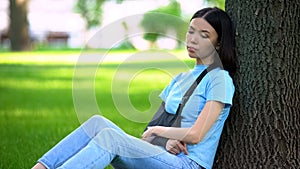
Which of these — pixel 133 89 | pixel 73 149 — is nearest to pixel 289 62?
pixel 73 149

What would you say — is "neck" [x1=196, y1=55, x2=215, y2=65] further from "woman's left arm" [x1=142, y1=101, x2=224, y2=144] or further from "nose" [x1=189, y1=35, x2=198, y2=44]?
"woman's left arm" [x1=142, y1=101, x2=224, y2=144]

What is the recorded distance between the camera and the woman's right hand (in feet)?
11.4

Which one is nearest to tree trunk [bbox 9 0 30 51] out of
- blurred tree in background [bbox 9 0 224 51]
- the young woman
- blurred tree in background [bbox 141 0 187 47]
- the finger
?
blurred tree in background [bbox 9 0 224 51]

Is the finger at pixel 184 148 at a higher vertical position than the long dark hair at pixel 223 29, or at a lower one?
lower

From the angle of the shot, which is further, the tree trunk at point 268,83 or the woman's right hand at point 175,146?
the tree trunk at point 268,83

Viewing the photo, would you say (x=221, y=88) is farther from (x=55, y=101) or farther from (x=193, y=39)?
(x=55, y=101)

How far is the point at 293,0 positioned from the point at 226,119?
2.46 feet

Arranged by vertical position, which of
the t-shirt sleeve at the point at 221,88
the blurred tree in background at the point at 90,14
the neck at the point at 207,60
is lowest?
the blurred tree in background at the point at 90,14

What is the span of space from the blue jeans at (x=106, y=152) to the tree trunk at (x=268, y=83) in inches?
18.5

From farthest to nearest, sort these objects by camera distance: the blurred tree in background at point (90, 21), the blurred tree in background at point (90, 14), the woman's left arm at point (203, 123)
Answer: the blurred tree in background at point (90, 14), the blurred tree in background at point (90, 21), the woman's left arm at point (203, 123)

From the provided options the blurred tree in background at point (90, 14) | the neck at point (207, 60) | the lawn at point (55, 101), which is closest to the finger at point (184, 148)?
the lawn at point (55, 101)

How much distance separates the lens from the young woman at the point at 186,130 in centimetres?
328

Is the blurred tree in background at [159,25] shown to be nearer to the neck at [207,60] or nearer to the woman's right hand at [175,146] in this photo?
the neck at [207,60]

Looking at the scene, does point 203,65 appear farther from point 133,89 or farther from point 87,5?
point 87,5
